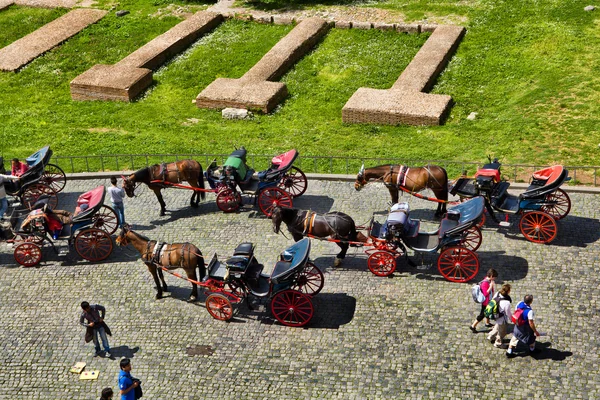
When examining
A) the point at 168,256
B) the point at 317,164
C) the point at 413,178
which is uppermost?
the point at 413,178

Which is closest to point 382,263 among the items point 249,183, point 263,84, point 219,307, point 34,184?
point 219,307

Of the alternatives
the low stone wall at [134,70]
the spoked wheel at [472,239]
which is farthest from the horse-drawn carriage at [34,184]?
the spoked wheel at [472,239]

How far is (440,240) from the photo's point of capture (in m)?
14.8

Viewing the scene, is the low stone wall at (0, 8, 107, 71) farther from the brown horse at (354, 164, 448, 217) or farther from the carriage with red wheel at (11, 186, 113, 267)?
the brown horse at (354, 164, 448, 217)

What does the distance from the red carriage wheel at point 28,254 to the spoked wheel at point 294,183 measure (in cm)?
573

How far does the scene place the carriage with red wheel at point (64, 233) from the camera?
16172mm

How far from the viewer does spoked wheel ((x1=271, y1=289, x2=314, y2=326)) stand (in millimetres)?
13852

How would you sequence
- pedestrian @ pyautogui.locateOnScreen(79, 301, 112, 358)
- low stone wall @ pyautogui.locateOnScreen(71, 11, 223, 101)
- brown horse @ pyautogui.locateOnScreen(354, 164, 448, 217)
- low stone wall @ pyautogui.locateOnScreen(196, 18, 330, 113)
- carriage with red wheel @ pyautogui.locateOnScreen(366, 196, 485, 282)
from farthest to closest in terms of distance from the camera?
low stone wall @ pyautogui.locateOnScreen(71, 11, 223, 101), low stone wall @ pyautogui.locateOnScreen(196, 18, 330, 113), brown horse @ pyautogui.locateOnScreen(354, 164, 448, 217), carriage with red wheel @ pyautogui.locateOnScreen(366, 196, 485, 282), pedestrian @ pyautogui.locateOnScreen(79, 301, 112, 358)

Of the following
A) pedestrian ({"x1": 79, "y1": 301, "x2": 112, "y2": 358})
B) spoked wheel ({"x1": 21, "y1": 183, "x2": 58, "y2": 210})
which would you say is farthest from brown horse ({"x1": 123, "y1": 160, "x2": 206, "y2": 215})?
pedestrian ({"x1": 79, "y1": 301, "x2": 112, "y2": 358})

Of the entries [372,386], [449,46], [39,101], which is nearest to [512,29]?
[449,46]

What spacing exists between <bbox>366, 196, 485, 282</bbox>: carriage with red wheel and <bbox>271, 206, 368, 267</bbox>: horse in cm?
46

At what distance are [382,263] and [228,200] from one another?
179 inches

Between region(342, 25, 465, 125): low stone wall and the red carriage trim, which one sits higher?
the red carriage trim

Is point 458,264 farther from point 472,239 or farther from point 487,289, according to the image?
point 487,289
